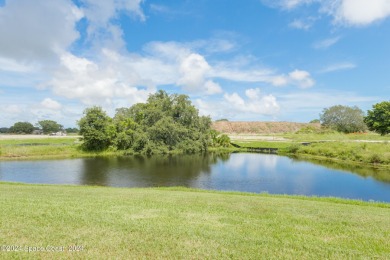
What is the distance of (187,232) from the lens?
22.5 ft

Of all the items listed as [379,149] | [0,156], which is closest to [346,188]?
[379,149]

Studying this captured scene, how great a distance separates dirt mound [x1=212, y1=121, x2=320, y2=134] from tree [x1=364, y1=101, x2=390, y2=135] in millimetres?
71348

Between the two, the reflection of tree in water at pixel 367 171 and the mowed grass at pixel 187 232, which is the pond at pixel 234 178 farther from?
the mowed grass at pixel 187 232

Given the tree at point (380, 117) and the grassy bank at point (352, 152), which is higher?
the tree at point (380, 117)

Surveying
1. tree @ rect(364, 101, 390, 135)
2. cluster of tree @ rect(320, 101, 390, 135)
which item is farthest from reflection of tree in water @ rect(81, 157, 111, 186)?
cluster of tree @ rect(320, 101, 390, 135)

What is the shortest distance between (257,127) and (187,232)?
5875 inches

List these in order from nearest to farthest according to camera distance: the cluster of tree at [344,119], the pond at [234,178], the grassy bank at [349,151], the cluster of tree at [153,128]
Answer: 1. the pond at [234,178]
2. the grassy bank at [349,151]
3. the cluster of tree at [153,128]
4. the cluster of tree at [344,119]

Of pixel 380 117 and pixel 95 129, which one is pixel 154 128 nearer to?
pixel 95 129

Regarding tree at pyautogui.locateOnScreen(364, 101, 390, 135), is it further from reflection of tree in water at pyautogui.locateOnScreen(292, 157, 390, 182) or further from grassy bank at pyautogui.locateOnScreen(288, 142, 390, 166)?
reflection of tree in water at pyautogui.locateOnScreen(292, 157, 390, 182)

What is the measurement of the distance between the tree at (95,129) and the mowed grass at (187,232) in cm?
4463

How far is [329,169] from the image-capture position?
118ft

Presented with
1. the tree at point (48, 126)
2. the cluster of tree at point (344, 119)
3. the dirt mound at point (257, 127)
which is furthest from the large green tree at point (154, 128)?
the tree at point (48, 126)

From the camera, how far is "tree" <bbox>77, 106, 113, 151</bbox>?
52.1 meters

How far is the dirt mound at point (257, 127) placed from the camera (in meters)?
148
